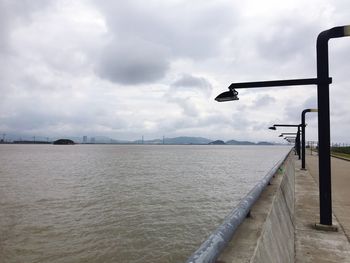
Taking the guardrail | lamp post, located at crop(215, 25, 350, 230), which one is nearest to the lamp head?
lamp post, located at crop(215, 25, 350, 230)

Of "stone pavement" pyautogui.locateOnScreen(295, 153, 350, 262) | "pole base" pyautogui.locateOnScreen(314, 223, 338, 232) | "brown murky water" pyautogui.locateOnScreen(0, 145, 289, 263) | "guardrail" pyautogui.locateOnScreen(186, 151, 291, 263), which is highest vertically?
"guardrail" pyautogui.locateOnScreen(186, 151, 291, 263)

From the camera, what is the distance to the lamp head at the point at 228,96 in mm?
6711

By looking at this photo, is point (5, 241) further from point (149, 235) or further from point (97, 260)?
point (149, 235)

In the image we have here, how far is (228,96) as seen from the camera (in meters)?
6.75

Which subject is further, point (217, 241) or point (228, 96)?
point (228, 96)

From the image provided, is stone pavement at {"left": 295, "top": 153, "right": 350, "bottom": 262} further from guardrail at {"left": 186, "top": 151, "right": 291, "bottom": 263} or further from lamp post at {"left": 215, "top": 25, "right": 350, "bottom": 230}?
guardrail at {"left": 186, "top": 151, "right": 291, "bottom": 263}

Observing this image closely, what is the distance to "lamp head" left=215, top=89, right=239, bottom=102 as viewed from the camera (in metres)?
6.71

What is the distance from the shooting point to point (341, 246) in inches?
209

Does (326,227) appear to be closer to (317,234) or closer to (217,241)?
(317,234)

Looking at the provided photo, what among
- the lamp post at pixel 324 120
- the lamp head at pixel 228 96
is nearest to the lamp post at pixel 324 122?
the lamp post at pixel 324 120

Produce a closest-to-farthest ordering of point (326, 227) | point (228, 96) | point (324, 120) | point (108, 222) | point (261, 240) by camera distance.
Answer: point (261, 240) < point (324, 120) < point (326, 227) < point (228, 96) < point (108, 222)

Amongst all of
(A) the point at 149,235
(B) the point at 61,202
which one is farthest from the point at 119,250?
(B) the point at 61,202

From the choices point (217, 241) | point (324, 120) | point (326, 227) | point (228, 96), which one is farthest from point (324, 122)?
point (217, 241)

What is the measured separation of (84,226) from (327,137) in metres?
8.74
